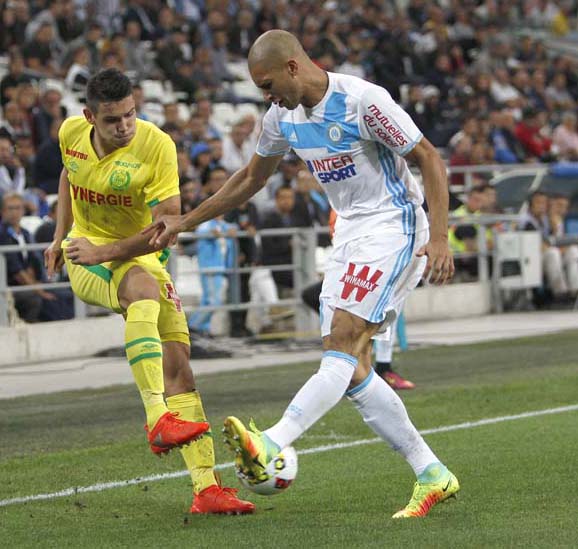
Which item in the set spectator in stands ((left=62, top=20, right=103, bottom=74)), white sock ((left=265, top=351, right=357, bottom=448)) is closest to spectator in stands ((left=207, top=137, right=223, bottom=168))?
spectator in stands ((left=62, top=20, right=103, bottom=74))

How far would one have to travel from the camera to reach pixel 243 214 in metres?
17.7

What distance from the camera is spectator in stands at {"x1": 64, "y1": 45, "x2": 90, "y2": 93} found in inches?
829

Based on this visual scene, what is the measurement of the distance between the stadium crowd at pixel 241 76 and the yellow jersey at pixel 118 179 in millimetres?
8040

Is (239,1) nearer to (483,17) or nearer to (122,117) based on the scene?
(483,17)

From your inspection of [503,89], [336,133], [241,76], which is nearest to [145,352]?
[336,133]

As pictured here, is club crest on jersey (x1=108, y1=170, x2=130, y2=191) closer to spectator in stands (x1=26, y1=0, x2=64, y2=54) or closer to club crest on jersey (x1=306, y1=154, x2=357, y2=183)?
club crest on jersey (x1=306, y1=154, x2=357, y2=183)

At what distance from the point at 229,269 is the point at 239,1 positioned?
1131 cm

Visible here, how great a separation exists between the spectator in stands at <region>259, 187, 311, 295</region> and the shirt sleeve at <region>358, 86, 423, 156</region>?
37.4 ft

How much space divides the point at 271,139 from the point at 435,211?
0.94 metres

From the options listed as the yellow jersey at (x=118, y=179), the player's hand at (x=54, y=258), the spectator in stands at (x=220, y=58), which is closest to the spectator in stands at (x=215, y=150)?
the spectator in stands at (x=220, y=58)

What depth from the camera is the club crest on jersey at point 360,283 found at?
254 inches

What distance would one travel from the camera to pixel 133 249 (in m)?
7.01

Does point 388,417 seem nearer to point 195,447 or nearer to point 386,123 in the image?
point 195,447

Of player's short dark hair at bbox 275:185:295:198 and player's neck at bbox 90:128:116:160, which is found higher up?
player's neck at bbox 90:128:116:160
